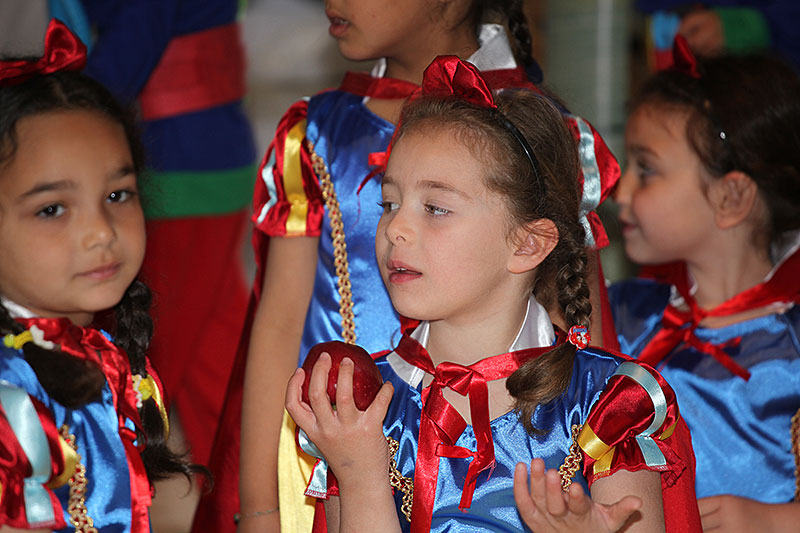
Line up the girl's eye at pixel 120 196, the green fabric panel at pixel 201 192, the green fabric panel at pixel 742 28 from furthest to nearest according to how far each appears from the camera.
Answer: the green fabric panel at pixel 742 28, the green fabric panel at pixel 201 192, the girl's eye at pixel 120 196

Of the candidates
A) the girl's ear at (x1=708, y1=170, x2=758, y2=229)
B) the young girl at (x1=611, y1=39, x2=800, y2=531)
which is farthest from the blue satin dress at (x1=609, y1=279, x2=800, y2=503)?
the girl's ear at (x1=708, y1=170, x2=758, y2=229)

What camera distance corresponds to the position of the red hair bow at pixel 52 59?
5.71 ft

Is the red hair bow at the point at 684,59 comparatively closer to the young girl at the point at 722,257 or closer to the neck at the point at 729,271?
the young girl at the point at 722,257

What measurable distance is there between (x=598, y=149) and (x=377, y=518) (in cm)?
76

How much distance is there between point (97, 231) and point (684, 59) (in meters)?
1.33

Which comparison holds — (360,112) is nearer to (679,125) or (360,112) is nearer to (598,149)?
(598,149)

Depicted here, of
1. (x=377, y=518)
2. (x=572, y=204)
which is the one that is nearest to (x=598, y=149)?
(x=572, y=204)

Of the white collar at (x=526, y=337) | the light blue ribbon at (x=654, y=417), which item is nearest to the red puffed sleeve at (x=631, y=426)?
the light blue ribbon at (x=654, y=417)

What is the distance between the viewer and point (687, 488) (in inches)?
62.2

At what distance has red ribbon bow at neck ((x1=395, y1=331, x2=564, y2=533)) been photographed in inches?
56.9

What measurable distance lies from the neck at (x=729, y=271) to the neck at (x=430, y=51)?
751 mm

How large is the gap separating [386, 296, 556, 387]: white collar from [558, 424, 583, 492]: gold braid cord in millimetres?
A: 156

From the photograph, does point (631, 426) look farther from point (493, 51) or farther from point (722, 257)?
point (722, 257)

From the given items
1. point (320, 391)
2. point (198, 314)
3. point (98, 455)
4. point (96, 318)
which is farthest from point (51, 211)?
point (198, 314)
